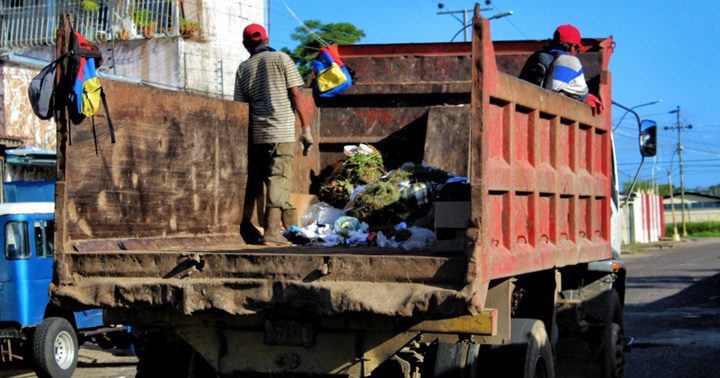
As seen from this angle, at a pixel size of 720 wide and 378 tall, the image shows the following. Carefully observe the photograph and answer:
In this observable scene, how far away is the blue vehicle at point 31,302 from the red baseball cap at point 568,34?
273 inches

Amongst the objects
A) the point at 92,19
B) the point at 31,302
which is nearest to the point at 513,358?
the point at 31,302

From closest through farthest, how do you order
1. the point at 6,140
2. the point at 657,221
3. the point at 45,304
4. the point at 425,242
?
the point at 425,242
the point at 45,304
the point at 6,140
the point at 657,221

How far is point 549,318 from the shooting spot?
670cm

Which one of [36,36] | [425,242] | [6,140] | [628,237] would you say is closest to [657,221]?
[628,237]

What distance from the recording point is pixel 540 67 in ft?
24.2

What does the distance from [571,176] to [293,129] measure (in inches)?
74.1

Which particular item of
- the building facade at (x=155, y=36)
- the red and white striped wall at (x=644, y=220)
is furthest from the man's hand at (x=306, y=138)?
the red and white striped wall at (x=644, y=220)

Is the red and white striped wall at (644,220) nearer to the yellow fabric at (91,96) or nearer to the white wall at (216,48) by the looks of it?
the white wall at (216,48)

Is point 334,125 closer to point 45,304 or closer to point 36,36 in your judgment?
point 45,304

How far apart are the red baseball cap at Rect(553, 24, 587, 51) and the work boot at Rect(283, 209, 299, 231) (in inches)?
93.8

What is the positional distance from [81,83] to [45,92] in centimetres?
21

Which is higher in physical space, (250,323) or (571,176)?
(571,176)

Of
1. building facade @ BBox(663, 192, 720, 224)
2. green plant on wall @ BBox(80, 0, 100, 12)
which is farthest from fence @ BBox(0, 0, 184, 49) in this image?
building facade @ BBox(663, 192, 720, 224)

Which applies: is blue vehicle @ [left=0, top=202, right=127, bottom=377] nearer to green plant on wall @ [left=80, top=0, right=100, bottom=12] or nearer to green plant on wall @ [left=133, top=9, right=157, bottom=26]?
green plant on wall @ [left=133, top=9, right=157, bottom=26]
